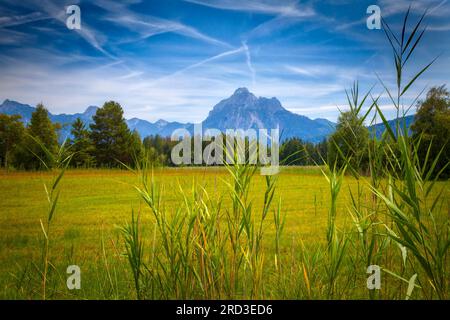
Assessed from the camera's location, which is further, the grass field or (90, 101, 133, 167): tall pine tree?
(90, 101, 133, 167): tall pine tree

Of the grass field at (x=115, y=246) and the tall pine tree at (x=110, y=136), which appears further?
the tall pine tree at (x=110, y=136)

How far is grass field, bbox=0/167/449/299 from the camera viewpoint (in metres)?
2.69

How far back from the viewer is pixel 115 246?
9.71ft

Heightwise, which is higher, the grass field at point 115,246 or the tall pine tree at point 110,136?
the tall pine tree at point 110,136

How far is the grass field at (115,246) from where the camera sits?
2.69m

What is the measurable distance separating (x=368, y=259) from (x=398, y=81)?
4.40 ft

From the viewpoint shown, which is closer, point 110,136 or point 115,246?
point 115,246

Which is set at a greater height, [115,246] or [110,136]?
[110,136]

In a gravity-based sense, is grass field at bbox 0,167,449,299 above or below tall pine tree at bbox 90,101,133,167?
below

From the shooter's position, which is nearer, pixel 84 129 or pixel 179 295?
pixel 179 295
